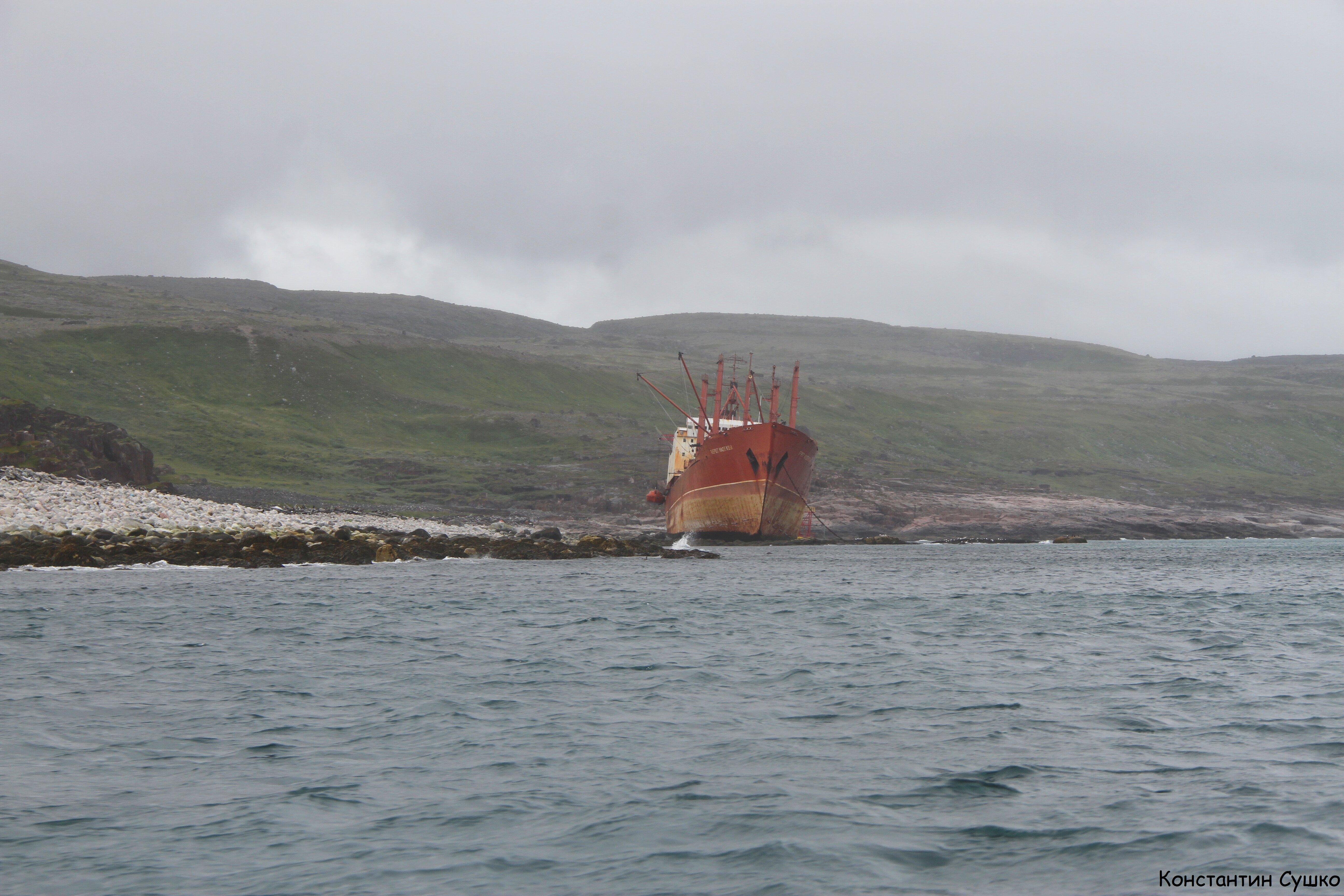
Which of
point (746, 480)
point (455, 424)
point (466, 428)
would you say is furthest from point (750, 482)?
point (455, 424)

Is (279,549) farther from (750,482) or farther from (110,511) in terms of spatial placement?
(750,482)

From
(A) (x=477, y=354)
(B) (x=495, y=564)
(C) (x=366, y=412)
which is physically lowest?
(B) (x=495, y=564)

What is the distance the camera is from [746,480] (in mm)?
69688

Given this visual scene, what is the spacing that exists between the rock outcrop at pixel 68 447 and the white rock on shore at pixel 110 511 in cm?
315

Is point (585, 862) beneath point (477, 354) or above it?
beneath

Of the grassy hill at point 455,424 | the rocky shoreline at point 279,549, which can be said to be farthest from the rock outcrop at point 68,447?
the grassy hill at point 455,424

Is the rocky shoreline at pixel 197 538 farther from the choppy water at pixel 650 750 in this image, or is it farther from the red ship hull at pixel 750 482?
the choppy water at pixel 650 750

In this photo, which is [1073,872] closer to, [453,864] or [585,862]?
[585,862]

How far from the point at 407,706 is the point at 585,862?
309 inches

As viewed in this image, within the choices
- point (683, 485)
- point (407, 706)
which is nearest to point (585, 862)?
point (407, 706)

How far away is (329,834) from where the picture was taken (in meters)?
10.8

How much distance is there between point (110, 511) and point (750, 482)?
36.8m

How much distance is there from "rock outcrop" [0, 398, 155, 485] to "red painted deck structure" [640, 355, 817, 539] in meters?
35.7

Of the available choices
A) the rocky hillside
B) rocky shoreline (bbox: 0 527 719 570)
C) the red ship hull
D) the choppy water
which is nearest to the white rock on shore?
rocky shoreline (bbox: 0 527 719 570)
